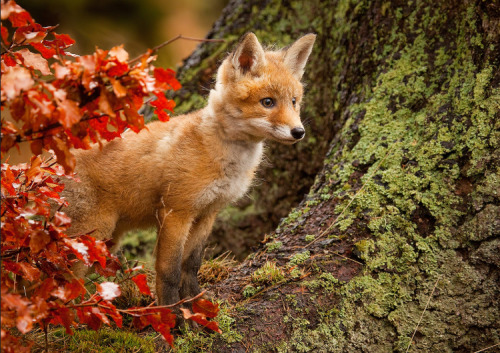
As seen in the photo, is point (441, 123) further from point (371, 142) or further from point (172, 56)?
point (172, 56)

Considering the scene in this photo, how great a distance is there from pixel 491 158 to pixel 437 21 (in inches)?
49.4

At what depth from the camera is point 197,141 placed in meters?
3.44

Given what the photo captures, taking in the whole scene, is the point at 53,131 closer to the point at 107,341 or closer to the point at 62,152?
the point at 62,152

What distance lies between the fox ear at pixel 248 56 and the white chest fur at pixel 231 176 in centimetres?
58

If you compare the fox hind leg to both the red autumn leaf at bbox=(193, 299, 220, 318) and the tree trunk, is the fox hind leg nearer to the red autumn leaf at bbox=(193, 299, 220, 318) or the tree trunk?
the tree trunk

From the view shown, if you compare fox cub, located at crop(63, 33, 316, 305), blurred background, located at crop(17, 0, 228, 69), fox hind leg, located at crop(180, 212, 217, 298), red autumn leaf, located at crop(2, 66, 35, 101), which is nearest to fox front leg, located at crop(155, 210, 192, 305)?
fox cub, located at crop(63, 33, 316, 305)

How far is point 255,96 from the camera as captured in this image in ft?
10.9

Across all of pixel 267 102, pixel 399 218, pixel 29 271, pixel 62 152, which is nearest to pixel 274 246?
pixel 399 218

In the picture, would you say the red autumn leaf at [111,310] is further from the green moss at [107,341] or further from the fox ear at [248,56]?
the fox ear at [248,56]

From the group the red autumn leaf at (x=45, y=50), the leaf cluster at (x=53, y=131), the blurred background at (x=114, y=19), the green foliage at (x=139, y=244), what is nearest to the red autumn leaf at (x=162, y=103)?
the leaf cluster at (x=53, y=131)

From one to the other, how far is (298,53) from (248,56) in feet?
1.52

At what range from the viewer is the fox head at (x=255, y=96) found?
3270 mm

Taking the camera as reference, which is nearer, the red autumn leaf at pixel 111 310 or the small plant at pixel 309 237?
the red autumn leaf at pixel 111 310

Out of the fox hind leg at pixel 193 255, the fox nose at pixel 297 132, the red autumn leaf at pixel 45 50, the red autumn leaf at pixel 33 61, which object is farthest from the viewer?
the fox hind leg at pixel 193 255
